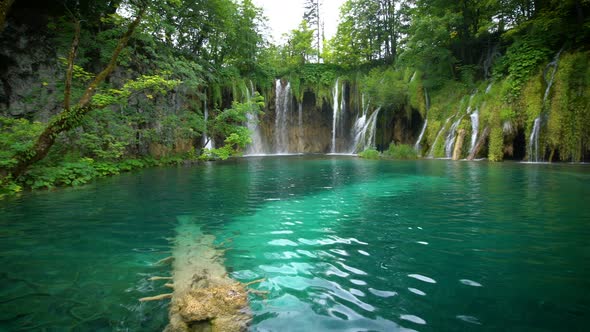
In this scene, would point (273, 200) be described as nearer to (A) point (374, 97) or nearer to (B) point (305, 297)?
(B) point (305, 297)

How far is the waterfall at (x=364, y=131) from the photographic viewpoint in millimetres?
23641

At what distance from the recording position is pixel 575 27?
14914mm

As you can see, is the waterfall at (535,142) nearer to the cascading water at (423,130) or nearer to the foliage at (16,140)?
the cascading water at (423,130)

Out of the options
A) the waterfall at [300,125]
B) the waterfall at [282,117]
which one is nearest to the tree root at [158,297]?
the waterfall at [282,117]

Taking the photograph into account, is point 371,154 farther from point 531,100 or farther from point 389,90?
point 531,100

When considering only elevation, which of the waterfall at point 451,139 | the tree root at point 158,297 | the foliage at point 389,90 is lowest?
the tree root at point 158,297

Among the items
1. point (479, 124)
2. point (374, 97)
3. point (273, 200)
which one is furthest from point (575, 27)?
point (273, 200)

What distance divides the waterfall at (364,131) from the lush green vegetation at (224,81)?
140 cm

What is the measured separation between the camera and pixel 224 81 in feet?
77.7

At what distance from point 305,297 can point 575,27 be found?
20635mm

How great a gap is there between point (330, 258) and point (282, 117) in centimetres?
2633

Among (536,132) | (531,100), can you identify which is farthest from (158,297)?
(531,100)

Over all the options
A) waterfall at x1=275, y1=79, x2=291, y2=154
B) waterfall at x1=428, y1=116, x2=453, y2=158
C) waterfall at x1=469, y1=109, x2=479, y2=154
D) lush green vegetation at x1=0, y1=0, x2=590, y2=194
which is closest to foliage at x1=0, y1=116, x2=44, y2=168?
lush green vegetation at x1=0, y1=0, x2=590, y2=194

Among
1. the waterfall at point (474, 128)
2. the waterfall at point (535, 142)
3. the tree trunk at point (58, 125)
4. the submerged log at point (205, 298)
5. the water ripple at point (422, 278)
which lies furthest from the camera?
the waterfall at point (474, 128)
